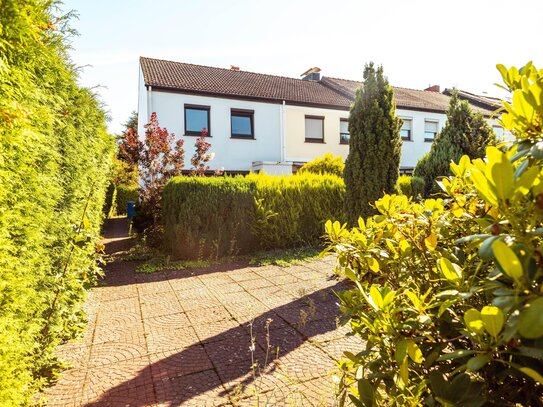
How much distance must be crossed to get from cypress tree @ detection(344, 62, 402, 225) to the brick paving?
2034mm

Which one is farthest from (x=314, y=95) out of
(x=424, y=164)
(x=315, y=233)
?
(x=315, y=233)

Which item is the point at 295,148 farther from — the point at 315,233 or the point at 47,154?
the point at 47,154

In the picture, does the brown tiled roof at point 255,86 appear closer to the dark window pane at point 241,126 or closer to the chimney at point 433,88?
the dark window pane at point 241,126

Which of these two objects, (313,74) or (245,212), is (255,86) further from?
(245,212)

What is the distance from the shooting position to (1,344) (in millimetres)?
1982

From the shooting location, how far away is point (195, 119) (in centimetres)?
1688

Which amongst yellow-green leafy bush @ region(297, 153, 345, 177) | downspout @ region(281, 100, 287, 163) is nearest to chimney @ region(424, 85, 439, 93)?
downspout @ region(281, 100, 287, 163)

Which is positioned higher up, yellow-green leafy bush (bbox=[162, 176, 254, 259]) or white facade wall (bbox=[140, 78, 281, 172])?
white facade wall (bbox=[140, 78, 281, 172])

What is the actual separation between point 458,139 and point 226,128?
11.4m

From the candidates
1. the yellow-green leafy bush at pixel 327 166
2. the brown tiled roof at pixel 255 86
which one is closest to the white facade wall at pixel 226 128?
the brown tiled roof at pixel 255 86

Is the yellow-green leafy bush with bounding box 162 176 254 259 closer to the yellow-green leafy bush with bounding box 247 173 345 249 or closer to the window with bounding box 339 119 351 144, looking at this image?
the yellow-green leafy bush with bounding box 247 173 345 249

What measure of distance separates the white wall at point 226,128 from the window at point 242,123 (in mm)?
230

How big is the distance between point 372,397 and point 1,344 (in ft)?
7.31

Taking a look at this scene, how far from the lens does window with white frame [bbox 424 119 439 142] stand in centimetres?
2314
